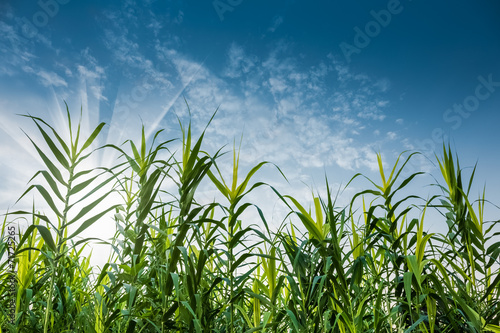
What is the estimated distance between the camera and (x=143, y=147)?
6.23 feet

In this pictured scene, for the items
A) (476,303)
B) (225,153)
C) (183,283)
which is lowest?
(476,303)

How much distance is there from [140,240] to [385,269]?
3.79ft

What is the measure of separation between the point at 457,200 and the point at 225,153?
4.08 feet

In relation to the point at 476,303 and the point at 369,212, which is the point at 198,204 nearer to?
the point at 369,212

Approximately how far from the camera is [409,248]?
1848 mm

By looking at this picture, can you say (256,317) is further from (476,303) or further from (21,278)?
(21,278)

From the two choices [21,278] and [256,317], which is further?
[21,278]

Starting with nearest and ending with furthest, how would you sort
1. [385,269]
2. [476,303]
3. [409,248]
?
[476,303]
[385,269]
[409,248]

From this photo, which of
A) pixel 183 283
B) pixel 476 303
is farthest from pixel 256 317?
pixel 476 303

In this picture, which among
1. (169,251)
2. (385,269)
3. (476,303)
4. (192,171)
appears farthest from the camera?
(385,269)

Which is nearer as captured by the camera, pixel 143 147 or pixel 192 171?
pixel 192 171

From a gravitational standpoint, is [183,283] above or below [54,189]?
below

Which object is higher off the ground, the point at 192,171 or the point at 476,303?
the point at 192,171

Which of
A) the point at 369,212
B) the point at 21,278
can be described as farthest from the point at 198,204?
the point at 21,278
